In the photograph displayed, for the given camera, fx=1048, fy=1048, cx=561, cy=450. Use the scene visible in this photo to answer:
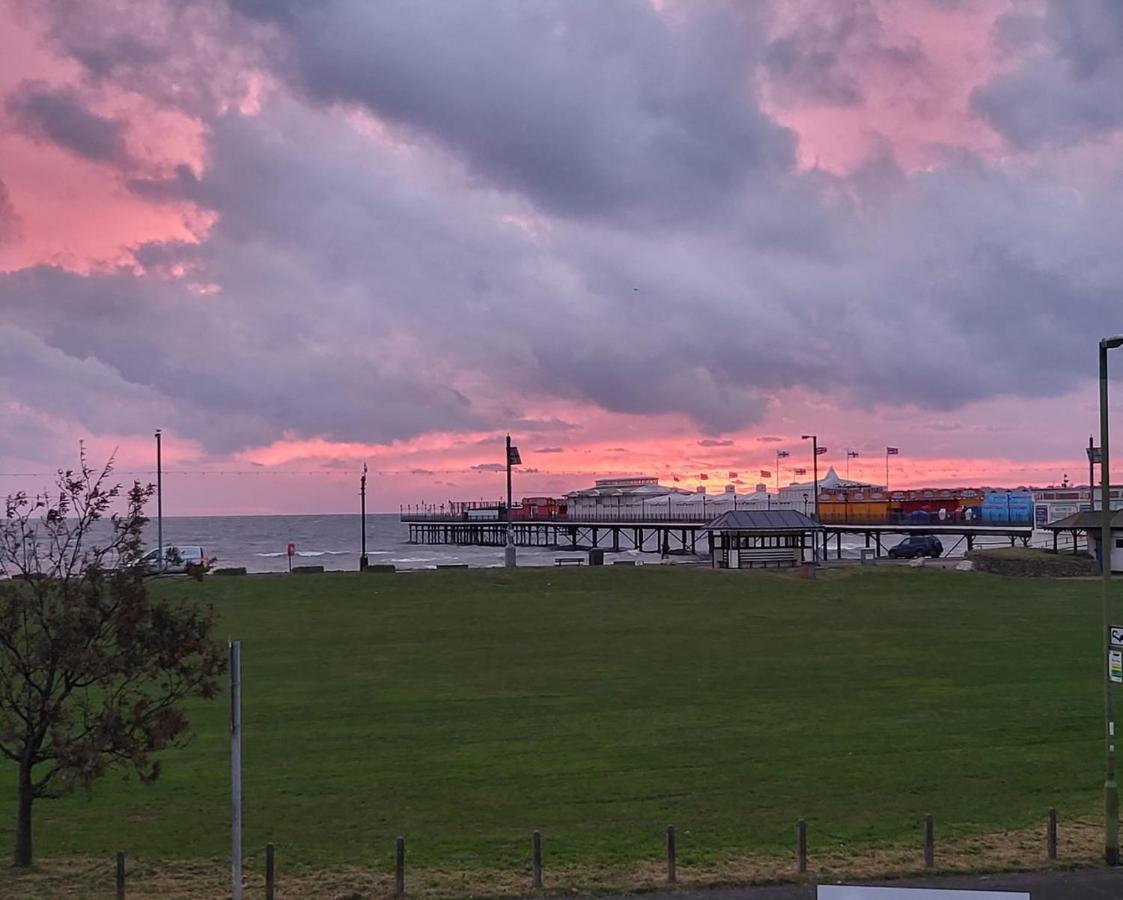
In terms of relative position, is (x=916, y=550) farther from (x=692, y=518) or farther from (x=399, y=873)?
(x=399, y=873)

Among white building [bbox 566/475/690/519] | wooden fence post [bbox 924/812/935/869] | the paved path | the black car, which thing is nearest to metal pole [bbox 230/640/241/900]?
the paved path

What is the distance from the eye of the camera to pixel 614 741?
2127cm

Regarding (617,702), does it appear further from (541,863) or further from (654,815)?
(541,863)

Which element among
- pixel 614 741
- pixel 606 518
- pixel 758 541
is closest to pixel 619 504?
pixel 606 518

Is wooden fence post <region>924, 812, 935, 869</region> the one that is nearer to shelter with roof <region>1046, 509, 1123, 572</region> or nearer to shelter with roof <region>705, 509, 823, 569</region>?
shelter with roof <region>705, 509, 823, 569</region>

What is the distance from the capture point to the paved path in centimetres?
1295

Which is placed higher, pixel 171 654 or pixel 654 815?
pixel 171 654

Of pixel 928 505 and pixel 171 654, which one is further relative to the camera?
pixel 928 505

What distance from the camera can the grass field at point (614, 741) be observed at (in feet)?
52.1

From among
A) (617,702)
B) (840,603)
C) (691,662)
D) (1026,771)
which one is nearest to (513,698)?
(617,702)

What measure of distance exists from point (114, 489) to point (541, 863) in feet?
25.8

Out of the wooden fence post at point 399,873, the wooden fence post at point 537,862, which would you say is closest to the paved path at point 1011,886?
the wooden fence post at point 537,862

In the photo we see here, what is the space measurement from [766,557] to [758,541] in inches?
46.3

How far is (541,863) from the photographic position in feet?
45.6
